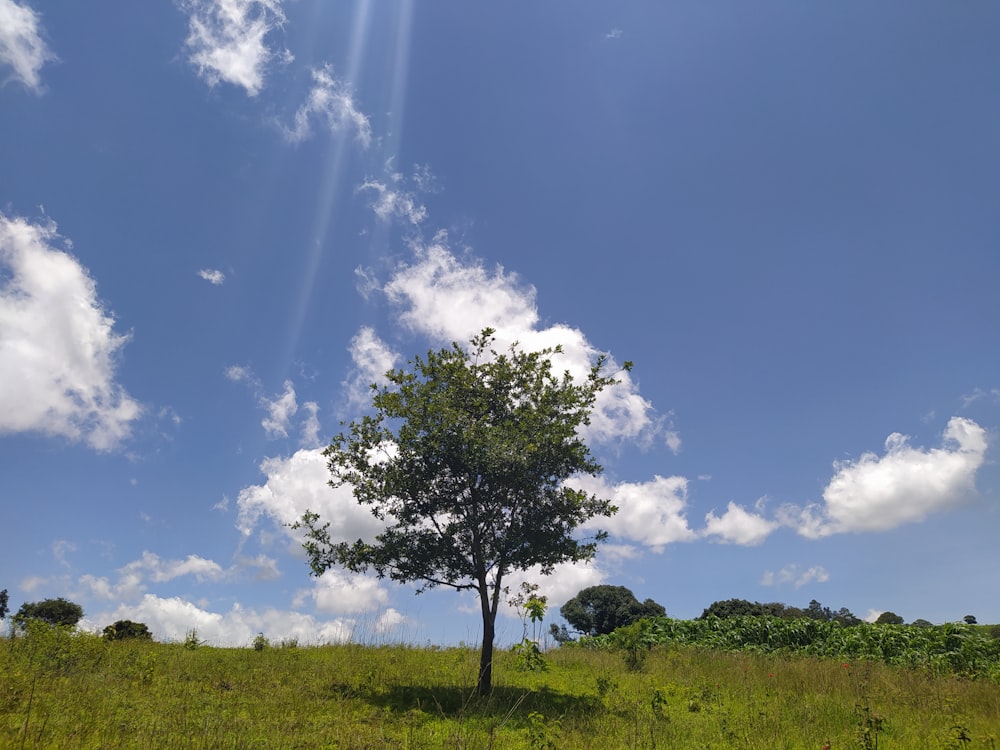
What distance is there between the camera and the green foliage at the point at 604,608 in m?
68.4

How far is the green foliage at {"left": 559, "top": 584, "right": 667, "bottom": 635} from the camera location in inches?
2692

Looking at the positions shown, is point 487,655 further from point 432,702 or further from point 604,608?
point 604,608

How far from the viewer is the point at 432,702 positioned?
1523cm

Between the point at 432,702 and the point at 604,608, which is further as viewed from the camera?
the point at 604,608

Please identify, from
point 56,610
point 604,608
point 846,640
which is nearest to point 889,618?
point 604,608

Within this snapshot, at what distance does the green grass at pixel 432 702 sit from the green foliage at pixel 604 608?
161 feet

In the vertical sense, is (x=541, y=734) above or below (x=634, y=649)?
below

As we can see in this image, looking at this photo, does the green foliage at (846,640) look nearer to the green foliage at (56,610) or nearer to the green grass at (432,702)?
the green grass at (432,702)

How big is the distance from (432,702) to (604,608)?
61.3 m

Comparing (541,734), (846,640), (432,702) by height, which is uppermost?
(846,640)

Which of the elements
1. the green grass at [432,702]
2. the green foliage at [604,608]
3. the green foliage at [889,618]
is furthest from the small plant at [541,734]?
the green foliage at [889,618]

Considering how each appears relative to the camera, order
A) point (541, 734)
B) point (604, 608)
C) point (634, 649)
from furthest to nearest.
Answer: point (604, 608)
point (634, 649)
point (541, 734)

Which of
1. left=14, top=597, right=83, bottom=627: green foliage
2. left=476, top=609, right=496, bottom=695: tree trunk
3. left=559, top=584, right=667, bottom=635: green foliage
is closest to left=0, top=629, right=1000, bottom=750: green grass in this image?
left=476, top=609, right=496, bottom=695: tree trunk

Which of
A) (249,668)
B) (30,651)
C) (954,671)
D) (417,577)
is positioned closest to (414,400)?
(417,577)
